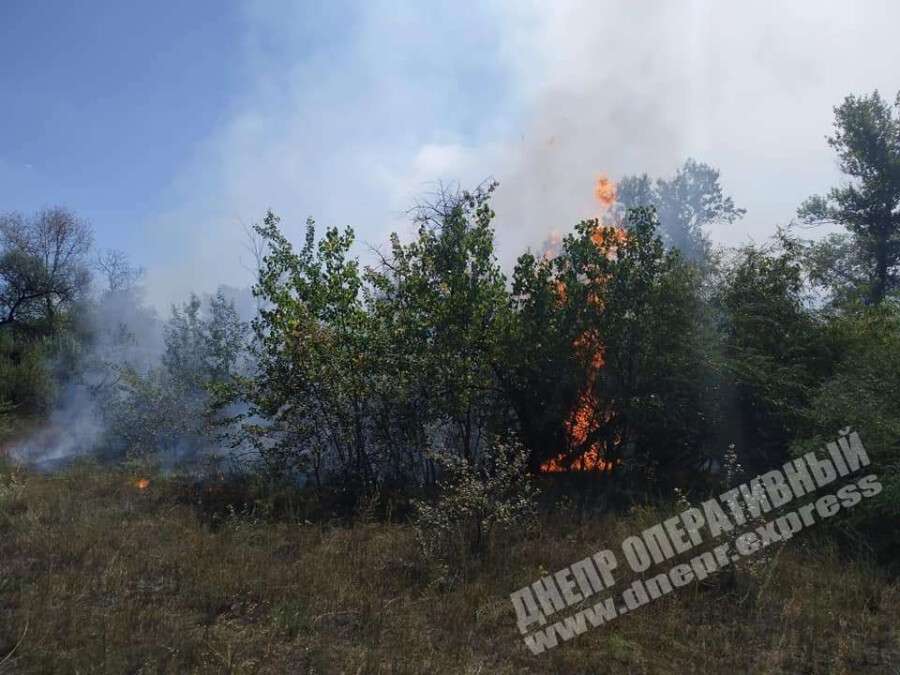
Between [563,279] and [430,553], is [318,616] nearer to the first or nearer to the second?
[430,553]

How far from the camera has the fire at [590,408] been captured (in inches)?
341

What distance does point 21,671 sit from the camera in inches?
159

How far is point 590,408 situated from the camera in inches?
347

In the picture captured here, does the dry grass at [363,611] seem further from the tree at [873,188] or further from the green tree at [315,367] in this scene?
the tree at [873,188]

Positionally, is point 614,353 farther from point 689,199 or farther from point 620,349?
point 689,199

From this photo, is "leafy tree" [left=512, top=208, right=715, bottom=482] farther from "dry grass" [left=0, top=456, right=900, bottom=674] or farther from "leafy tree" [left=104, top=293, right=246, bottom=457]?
"leafy tree" [left=104, top=293, right=246, bottom=457]

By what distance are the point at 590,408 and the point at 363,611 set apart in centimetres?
504

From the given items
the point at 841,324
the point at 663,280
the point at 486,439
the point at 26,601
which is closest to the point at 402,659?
the point at 26,601

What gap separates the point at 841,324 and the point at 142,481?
12.2 meters

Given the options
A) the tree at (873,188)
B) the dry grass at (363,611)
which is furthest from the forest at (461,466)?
the tree at (873,188)

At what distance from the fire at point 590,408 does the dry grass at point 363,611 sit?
1.93m

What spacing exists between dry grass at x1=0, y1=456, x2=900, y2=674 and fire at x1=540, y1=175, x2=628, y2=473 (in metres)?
1.93

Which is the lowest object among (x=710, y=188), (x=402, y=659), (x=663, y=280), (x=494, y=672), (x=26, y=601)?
(x=494, y=672)

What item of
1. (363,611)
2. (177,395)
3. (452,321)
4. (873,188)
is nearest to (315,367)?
(452,321)
